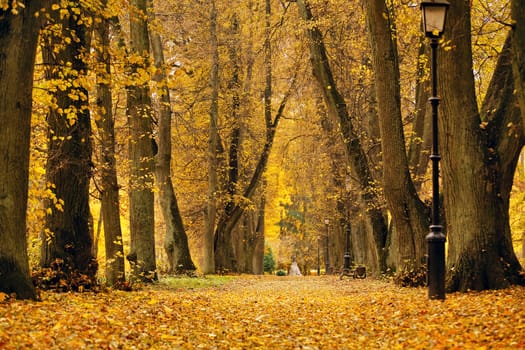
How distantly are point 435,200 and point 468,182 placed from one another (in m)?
1.44

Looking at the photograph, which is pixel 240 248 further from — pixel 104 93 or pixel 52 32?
pixel 52 32

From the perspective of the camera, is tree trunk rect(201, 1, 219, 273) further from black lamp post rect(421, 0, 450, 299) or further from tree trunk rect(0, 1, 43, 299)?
tree trunk rect(0, 1, 43, 299)

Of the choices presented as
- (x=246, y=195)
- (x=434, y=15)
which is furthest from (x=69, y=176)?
(x=246, y=195)

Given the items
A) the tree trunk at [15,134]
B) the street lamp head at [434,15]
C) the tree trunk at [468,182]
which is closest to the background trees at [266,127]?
the tree trunk at [468,182]

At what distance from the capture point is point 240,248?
3534cm

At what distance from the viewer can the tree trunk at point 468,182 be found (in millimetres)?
12297

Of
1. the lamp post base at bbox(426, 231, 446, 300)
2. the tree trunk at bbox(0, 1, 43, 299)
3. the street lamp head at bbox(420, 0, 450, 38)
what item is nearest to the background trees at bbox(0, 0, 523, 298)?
the street lamp head at bbox(420, 0, 450, 38)

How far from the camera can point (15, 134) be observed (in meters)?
9.11

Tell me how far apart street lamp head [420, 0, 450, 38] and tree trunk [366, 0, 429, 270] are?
4.28 m

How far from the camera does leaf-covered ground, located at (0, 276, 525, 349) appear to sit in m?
7.06

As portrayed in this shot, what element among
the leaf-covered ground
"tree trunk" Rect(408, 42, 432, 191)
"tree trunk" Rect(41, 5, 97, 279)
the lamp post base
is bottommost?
the leaf-covered ground

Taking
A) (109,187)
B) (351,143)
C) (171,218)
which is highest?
(351,143)

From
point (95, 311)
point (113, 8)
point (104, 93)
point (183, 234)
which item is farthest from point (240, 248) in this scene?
point (95, 311)

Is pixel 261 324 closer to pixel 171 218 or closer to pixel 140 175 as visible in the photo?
pixel 140 175
